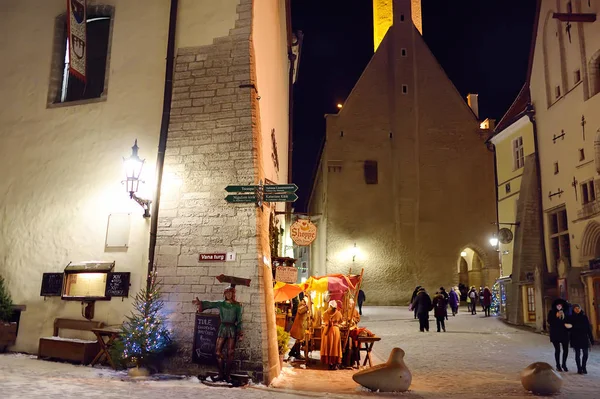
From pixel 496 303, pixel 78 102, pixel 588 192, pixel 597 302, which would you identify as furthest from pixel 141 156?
pixel 496 303

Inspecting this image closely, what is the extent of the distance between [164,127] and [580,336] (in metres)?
8.92

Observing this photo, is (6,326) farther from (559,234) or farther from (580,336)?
(559,234)

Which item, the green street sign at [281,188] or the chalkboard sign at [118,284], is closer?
the green street sign at [281,188]

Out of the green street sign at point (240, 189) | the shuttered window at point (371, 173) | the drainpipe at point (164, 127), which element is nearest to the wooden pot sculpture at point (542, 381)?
the green street sign at point (240, 189)

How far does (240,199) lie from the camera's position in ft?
30.0

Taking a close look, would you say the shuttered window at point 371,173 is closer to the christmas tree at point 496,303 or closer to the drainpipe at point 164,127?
the christmas tree at point 496,303

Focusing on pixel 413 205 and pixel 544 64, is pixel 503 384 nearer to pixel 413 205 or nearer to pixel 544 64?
pixel 544 64

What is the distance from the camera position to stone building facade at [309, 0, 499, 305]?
28.9 m

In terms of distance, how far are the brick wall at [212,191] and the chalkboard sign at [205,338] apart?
24 cm

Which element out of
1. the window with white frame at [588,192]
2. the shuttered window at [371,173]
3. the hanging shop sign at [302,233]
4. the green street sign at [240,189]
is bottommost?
the hanging shop sign at [302,233]

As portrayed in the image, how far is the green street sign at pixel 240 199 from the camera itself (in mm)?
9133

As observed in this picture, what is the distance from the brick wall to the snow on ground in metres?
3.35

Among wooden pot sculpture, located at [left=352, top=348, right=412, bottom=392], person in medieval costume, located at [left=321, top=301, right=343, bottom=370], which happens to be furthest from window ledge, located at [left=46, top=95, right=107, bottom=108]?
wooden pot sculpture, located at [left=352, top=348, right=412, bottom=392]

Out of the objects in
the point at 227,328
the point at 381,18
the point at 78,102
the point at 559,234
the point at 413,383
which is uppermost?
the point at 381,18
